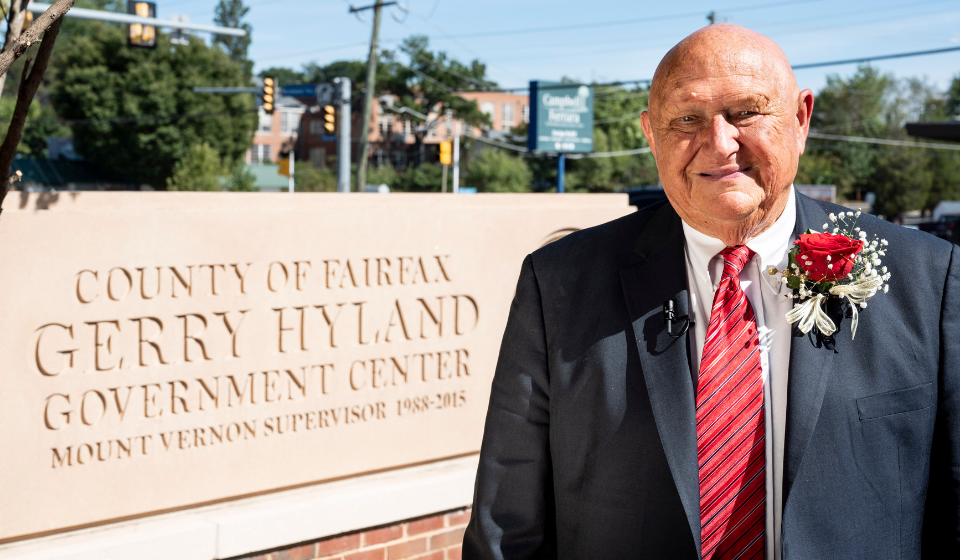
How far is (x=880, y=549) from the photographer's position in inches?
66.2

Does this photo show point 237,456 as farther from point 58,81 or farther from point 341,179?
point 58,81

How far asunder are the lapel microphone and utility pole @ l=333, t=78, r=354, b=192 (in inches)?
787

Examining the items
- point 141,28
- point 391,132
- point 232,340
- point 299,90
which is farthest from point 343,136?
point 391,132

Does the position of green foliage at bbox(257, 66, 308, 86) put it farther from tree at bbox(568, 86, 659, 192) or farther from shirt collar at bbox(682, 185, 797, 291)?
shirt collar at bbox(682, 185, 797, 291)

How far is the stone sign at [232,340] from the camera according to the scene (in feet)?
11.1

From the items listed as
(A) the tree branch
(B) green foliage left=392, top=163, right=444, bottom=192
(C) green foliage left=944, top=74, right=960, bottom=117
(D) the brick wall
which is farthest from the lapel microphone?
(C) green foliage left=944, top=74, right=960, bottom=117

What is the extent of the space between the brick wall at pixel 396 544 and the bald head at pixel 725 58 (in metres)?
2.90

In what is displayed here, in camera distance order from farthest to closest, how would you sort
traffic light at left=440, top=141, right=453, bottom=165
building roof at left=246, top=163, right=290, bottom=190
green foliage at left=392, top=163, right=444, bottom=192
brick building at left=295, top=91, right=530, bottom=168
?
brick building at left=295, top=91, right=530, bottom=168
building roof at left=246, top=163, right=290, bottom=190
green foliage at left=392, top=163, right=444, bottom=192
traffic light at left=440, top=141, right=453, bottom=165

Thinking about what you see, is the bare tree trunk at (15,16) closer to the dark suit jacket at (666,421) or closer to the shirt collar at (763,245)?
the dark suit jacket at (666,421)

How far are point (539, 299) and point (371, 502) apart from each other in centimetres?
245

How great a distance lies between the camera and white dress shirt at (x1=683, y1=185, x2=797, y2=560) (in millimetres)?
1711

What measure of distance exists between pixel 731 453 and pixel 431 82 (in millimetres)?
64635

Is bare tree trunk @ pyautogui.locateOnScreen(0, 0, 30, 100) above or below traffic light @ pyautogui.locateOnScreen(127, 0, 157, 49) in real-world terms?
below

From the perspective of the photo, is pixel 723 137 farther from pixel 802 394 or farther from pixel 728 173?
pixel 802 394
